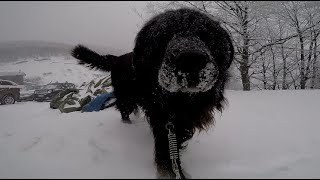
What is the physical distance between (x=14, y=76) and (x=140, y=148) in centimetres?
218

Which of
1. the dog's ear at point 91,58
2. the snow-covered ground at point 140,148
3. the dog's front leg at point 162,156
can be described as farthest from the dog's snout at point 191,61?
the dog's ear at point 91,58

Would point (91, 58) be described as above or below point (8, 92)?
above

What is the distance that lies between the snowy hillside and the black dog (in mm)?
1465

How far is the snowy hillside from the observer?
363 cm

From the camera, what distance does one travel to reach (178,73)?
2191 millimetres

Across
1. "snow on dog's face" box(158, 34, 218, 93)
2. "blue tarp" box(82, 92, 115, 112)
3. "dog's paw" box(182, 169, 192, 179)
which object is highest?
"snow on dog's face" box(158, 34, 218, 93)

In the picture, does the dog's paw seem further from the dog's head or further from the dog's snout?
the dog's snout

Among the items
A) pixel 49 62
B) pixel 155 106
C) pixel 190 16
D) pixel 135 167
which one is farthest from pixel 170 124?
pixel 49 62

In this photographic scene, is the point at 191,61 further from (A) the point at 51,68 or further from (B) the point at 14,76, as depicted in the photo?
(B) the point at 14,76

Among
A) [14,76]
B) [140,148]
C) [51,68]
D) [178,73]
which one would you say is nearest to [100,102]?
[51,68]

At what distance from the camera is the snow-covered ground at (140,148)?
7.95ft

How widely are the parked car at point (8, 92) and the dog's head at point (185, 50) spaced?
2.34 metres

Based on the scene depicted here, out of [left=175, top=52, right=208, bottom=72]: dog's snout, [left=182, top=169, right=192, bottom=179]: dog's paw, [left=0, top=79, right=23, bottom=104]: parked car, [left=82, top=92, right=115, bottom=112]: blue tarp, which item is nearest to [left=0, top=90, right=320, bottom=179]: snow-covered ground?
[left=182, top=169, right=192, bottom=179]: dog's paw

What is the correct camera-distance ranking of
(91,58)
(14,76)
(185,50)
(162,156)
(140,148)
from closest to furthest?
(185,50), (162,156), (140,148), (14,76), (91,58)
